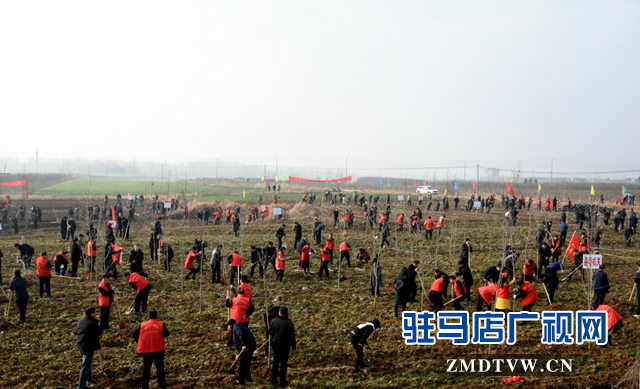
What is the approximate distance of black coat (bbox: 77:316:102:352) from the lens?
25.4 ft

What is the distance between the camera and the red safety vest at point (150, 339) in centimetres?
752

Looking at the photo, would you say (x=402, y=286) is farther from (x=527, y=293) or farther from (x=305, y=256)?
(x=305, y=256)

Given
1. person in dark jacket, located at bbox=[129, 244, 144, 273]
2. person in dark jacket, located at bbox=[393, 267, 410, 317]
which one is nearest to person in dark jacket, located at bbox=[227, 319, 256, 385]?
person in dark jacket, located at bbox=[393, 267, 410, 317]

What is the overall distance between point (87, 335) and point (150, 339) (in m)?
1.29

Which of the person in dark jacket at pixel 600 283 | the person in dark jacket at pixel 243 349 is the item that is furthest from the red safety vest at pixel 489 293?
the person in dark jacket at pixel 243 349

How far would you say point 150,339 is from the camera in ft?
24.7

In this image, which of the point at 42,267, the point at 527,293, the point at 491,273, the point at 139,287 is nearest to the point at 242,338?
the point at 139,287

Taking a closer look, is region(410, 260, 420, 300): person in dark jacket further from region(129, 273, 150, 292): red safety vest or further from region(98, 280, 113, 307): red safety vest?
region(98, 280, 113, 307): red safety vest

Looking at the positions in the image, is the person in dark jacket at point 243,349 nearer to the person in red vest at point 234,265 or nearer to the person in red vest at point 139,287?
the person in red vest at point 139,287

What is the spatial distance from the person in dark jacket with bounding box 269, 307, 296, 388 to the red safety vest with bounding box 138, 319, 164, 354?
6.69 feet

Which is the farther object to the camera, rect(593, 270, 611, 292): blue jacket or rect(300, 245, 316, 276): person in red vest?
rect(300, 245, 316, 276): person in red vest

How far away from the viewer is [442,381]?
7.84 m

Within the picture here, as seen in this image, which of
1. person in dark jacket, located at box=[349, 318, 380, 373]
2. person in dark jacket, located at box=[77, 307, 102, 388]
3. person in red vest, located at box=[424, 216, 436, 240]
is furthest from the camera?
person in red vest, located at box=[424, 216, 436, 240]

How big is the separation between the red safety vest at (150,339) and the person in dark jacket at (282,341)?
2038 mm
